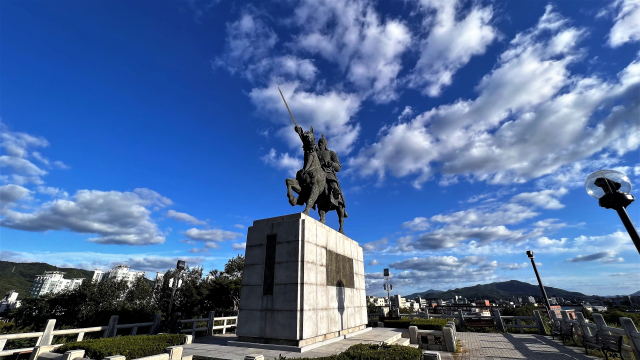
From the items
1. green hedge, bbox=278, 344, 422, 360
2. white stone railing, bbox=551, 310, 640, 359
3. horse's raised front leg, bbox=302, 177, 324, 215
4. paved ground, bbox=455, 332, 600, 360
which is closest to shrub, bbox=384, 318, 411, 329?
paved ground, bbox=455, 332, 600, 360

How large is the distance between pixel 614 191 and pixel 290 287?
8624 mm

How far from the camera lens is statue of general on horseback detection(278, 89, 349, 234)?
12242 mm

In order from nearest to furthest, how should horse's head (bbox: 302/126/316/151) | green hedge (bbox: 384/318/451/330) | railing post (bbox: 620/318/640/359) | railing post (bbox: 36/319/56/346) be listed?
1. railing post (bbox: 620/318/640/359)
2. railing post (bbox: 36/319/56/346)
3. horse's head (bbox: 302/126/316/151)
4. green hedge (bbox: 384/318/451/330)

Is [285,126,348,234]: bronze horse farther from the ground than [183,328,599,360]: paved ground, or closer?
farther from the ground

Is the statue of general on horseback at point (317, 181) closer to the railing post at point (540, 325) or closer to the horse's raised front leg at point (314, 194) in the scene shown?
the horse's raised front leg at point (314, 194)

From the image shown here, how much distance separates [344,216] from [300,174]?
4603 mm

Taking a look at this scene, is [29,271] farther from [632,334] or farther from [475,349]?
[632,334]

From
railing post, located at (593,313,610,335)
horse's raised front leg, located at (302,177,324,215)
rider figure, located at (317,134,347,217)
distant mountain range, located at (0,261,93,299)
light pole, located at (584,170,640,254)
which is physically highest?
distant mountain range, located at (0,261,93,299)

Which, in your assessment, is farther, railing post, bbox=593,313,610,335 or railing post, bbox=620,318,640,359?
railing post, bbox=593,313,610,335

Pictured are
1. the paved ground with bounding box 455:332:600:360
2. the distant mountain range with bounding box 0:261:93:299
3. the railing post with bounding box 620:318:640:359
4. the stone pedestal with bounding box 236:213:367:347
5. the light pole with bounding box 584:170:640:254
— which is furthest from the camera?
the distant mountain range with bounding box 0:261:93:299

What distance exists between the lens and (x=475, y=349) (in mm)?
11680

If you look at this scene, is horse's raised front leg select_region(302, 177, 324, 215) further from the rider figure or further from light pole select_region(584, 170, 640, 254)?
light pole select_region(584, 170, 640, 254)

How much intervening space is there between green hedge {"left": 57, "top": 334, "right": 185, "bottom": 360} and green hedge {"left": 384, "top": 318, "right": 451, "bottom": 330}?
1197 centimetres

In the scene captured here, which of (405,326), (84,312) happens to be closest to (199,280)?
(84,312)
